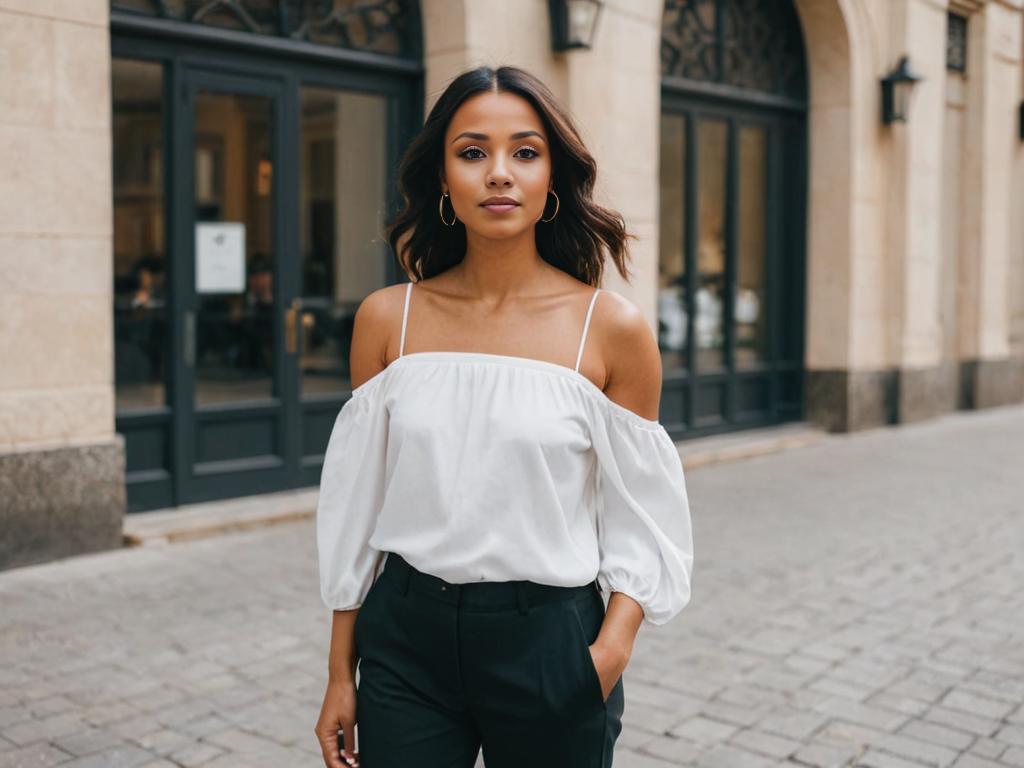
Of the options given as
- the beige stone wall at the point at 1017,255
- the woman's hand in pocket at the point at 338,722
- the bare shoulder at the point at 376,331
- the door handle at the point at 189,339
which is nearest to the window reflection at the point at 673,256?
the door handle at the point at 189,339

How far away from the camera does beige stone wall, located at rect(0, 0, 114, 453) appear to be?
6301 mm

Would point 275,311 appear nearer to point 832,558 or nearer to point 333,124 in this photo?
point 333,124

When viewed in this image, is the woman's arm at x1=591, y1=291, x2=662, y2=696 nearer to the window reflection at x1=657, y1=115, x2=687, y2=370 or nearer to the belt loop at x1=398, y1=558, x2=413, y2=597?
the belt loop at x1=398, y1=558, x2=413, y2=597

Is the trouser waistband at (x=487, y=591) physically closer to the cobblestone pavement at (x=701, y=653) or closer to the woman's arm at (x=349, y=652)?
the woman's arm at (x=349, y=652)

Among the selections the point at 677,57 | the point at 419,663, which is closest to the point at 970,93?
the point at 677,57

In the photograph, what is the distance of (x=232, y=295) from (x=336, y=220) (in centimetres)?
105

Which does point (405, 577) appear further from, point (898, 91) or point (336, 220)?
point (898, 91)

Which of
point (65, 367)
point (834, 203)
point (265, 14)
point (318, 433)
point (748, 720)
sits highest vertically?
point (265, 14)

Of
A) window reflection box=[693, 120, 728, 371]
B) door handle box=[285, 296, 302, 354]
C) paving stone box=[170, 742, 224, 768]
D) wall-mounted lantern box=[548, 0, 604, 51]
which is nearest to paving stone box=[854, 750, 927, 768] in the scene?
paving stone box=[170, 742, 224, 768]

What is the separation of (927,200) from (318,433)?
801 centimetres

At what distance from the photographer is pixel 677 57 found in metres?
11.1

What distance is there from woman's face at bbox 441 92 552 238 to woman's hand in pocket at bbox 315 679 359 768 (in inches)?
33.5

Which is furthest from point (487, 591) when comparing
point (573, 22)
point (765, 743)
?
point (573, 22)

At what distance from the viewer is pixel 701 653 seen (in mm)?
5129
